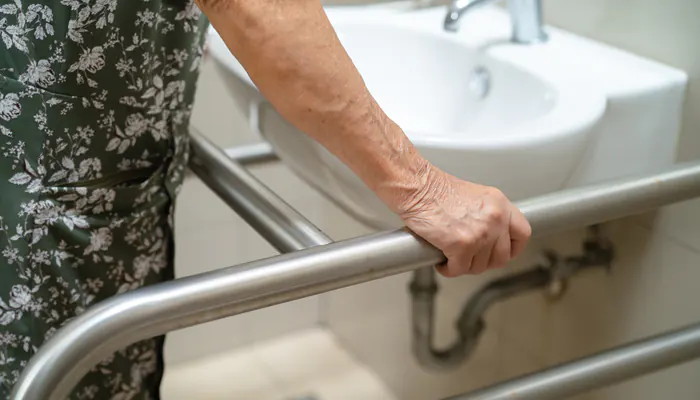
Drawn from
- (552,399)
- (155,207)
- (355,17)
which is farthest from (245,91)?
(552,399)

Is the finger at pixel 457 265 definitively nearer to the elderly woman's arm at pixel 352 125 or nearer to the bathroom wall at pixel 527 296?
the elderly woman's arm at pixel 352 125

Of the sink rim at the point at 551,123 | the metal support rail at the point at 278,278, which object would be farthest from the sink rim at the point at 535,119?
the metal support rail at the point at 278,278

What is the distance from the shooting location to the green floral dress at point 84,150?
584 millimetres

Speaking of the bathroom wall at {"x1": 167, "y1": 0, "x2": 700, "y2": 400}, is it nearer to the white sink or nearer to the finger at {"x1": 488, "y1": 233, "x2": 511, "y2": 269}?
the white sink

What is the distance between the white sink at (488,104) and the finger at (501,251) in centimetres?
13

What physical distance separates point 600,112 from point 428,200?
0.28m

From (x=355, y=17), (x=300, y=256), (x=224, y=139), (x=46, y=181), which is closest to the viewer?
(x=300, y=256)

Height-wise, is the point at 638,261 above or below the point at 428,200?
below

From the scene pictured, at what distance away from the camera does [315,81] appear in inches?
20.3

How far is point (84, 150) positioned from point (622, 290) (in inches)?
27.4

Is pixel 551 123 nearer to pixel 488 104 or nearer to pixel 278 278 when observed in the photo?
pixel 488 104

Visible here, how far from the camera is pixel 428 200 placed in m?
0.55

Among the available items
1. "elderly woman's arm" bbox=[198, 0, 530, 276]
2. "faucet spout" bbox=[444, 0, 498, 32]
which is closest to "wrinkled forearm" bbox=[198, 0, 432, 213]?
"elderly woman's arm" bbox=[198, 0, 530, 276]

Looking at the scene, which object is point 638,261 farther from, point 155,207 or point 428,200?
point 155,207
